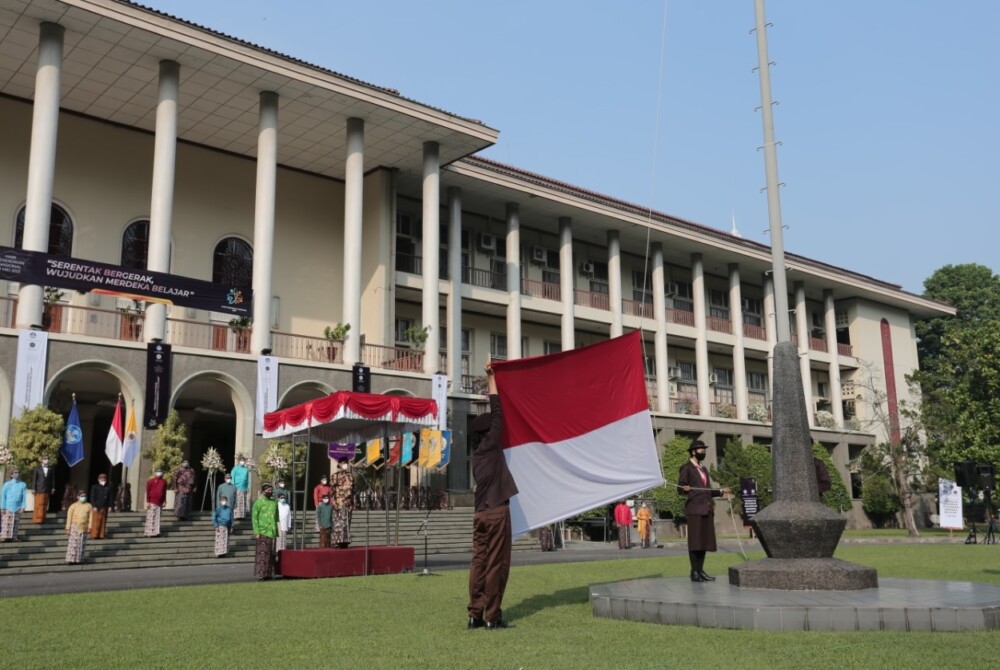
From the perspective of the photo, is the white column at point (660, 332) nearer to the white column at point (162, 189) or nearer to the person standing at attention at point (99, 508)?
the white column at point (162, 189)

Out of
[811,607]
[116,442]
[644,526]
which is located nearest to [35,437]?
[116,442]

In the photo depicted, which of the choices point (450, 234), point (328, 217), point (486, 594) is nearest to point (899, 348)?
point (450, 234)

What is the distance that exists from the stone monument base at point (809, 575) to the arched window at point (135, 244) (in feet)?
69.7

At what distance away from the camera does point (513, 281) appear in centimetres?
3183

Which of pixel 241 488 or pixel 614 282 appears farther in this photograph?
pixel 614 282

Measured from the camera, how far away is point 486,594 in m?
6.99

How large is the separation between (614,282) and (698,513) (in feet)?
84.4

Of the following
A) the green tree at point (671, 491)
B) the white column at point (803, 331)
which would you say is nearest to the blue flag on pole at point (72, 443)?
the green tree at point (671, 491)

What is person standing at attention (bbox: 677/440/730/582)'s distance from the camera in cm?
966

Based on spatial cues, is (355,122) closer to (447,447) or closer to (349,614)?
(447,447)

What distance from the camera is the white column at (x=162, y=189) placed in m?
21.6

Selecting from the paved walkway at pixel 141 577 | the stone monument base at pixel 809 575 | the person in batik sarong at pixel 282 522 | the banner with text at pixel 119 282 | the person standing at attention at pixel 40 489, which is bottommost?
the paved walkway at pixel 141 577

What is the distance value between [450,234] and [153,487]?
579 inches

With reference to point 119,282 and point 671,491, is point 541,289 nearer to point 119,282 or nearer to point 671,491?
point 671,491
